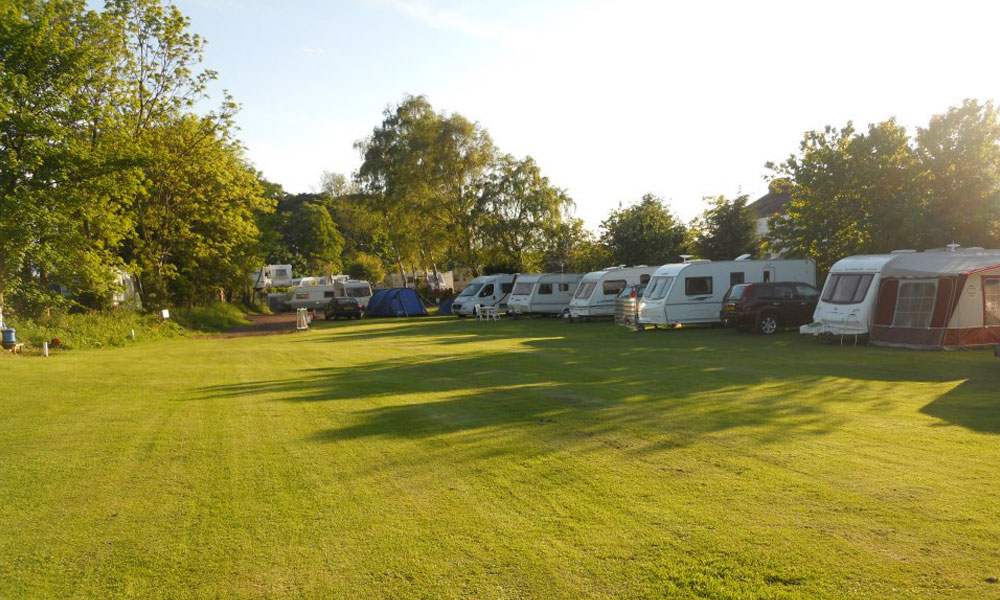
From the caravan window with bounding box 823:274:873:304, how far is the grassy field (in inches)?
218

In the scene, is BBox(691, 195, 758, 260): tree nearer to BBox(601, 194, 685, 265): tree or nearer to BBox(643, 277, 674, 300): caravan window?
BBox(601, 194, 685, 265): tree

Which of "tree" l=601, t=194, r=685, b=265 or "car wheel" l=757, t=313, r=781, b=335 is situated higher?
"tree" l=601, t=194, r=685, b=265

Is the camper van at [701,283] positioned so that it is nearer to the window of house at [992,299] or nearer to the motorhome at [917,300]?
the motorhome at [917,300]

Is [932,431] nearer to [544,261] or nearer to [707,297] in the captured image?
[707,297]

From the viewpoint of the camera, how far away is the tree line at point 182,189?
2012 centimetres

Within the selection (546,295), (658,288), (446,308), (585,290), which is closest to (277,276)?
(446,308)

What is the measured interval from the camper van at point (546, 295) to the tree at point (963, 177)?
574 inches

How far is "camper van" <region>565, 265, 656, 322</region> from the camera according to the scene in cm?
2814

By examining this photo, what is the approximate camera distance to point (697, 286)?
23.3m

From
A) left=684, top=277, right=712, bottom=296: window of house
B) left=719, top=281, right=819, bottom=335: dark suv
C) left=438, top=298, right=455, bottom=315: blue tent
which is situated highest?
left=684, top=277, right=712, bottom=296: window of house

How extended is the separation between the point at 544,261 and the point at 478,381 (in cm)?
3302

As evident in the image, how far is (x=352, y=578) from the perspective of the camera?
4.14m

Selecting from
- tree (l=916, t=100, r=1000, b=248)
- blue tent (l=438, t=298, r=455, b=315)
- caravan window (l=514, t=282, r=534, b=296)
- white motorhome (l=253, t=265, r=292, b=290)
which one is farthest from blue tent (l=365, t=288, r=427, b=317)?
tree (l=916, t=100, r=1000, b=248)

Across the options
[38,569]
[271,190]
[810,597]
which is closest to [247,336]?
[271,190]
